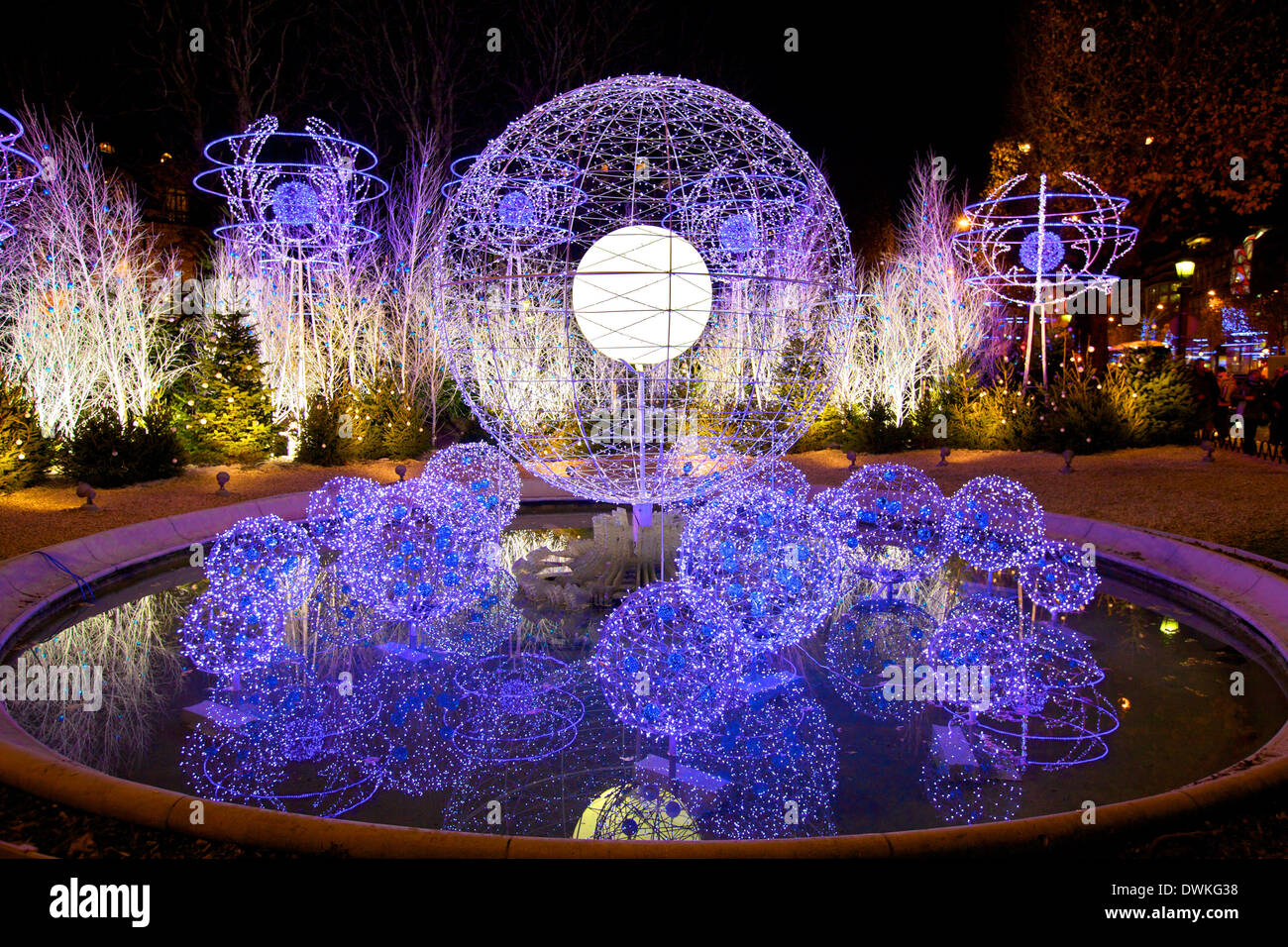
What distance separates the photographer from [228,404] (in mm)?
12758

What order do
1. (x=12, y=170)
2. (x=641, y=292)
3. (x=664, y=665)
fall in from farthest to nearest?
(x=12, y=170) → (x=641, y=292) → (x=664, y=665)

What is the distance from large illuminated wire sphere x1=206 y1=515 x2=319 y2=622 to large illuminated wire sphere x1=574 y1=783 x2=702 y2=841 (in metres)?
2.56

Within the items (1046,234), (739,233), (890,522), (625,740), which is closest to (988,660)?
(625,740)

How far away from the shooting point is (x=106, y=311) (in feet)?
40.1

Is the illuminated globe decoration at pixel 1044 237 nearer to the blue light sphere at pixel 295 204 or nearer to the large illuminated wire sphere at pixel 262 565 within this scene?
the blue light sphere at pixel 295 204

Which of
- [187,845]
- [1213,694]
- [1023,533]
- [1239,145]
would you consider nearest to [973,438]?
[1239,145]

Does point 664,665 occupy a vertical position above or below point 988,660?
above

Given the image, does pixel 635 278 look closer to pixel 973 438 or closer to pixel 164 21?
pixel 973 438

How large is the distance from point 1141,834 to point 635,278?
11.7ft

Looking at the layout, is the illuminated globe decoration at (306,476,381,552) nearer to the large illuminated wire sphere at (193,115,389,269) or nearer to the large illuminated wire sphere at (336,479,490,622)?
the large illuminated wire sphere at (336,479,490,622)

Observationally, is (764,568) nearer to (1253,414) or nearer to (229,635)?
(229,635)

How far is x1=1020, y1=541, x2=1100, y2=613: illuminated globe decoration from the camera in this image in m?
5.70

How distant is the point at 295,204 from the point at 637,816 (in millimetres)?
12136

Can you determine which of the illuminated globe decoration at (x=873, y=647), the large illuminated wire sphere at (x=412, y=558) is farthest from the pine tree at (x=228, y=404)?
the illuminated globe decoration at (x=873, y=647)
